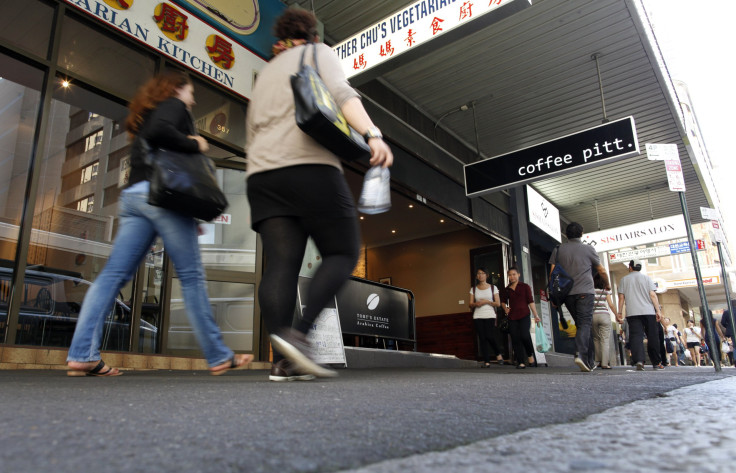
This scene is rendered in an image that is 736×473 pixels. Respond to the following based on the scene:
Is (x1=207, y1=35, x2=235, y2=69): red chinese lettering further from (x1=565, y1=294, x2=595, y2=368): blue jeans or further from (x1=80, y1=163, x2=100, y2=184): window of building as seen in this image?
(x1=565, y1=294, x2=595, y2=368): blue jeans

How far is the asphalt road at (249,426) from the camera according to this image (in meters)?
0.74

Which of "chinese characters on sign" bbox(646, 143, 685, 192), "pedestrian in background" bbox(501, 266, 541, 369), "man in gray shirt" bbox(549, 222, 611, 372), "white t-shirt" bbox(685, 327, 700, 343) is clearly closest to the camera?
"chinese characters on sign" bbox(646, 143, 685, 192)

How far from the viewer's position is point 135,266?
2.67 metres

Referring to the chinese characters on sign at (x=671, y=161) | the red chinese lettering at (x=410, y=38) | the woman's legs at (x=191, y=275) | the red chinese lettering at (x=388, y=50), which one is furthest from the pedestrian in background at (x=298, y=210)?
the chinese characters on sign at (x=671, y=161)

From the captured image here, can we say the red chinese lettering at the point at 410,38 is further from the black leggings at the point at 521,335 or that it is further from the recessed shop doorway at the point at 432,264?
the recessed shop doorway at the point at 432,264

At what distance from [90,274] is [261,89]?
3697mm

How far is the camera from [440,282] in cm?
1413

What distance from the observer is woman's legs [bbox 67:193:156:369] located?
2.55 m

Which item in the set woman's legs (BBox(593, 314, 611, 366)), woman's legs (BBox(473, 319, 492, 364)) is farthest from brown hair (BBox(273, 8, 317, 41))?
woman's legs (BBox(473, 319, 492, 364))

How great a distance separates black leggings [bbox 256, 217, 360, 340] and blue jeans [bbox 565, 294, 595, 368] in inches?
149

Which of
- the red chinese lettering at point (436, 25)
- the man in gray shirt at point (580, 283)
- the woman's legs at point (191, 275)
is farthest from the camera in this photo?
the man in gray shirt at point (580, 283)

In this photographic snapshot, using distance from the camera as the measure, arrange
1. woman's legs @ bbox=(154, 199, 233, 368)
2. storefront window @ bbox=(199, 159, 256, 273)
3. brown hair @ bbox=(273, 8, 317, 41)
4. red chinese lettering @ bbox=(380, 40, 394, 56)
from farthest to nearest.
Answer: storefront window @ bbox=(199, 159, 256, 273) < red chinese lettering @ bbox=(380, 40, 394, 56) < brown hair @ bbox=(273, 8, 317, 41) < woman's legs @ bbox=(154, 199, 233, 368)

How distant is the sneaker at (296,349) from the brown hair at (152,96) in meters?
1.43

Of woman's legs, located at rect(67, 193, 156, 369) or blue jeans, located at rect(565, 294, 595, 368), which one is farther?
blue jeans, located at rect(565, 294, 595, 368)
